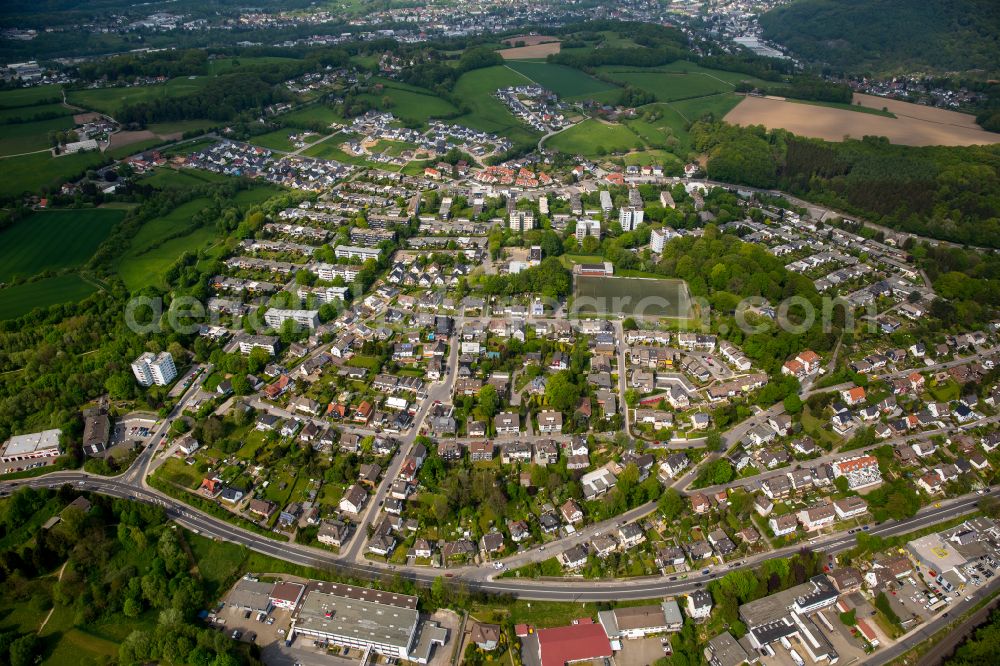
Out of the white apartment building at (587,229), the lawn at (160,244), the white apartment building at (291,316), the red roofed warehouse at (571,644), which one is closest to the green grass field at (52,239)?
the lawn at (160,244)

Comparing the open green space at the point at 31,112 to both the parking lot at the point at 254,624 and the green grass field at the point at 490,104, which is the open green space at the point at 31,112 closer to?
the green grass field at the point at 490,104

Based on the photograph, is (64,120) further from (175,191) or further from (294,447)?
(294,447)

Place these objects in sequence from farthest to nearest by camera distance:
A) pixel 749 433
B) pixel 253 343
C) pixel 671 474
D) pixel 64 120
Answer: pixel 64 120 → pixel 253 343 → pixel 749 433 → pixel 671 474

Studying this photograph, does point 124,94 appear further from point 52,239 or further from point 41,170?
point 52,239

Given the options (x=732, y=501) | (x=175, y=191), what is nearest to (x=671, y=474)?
(x=732, y=501)

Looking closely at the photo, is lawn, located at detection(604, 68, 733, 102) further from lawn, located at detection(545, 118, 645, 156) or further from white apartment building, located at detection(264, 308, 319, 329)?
white apartment building, located at detection(264, 308, 319, 329)

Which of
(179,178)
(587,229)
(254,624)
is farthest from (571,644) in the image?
(179,178)
